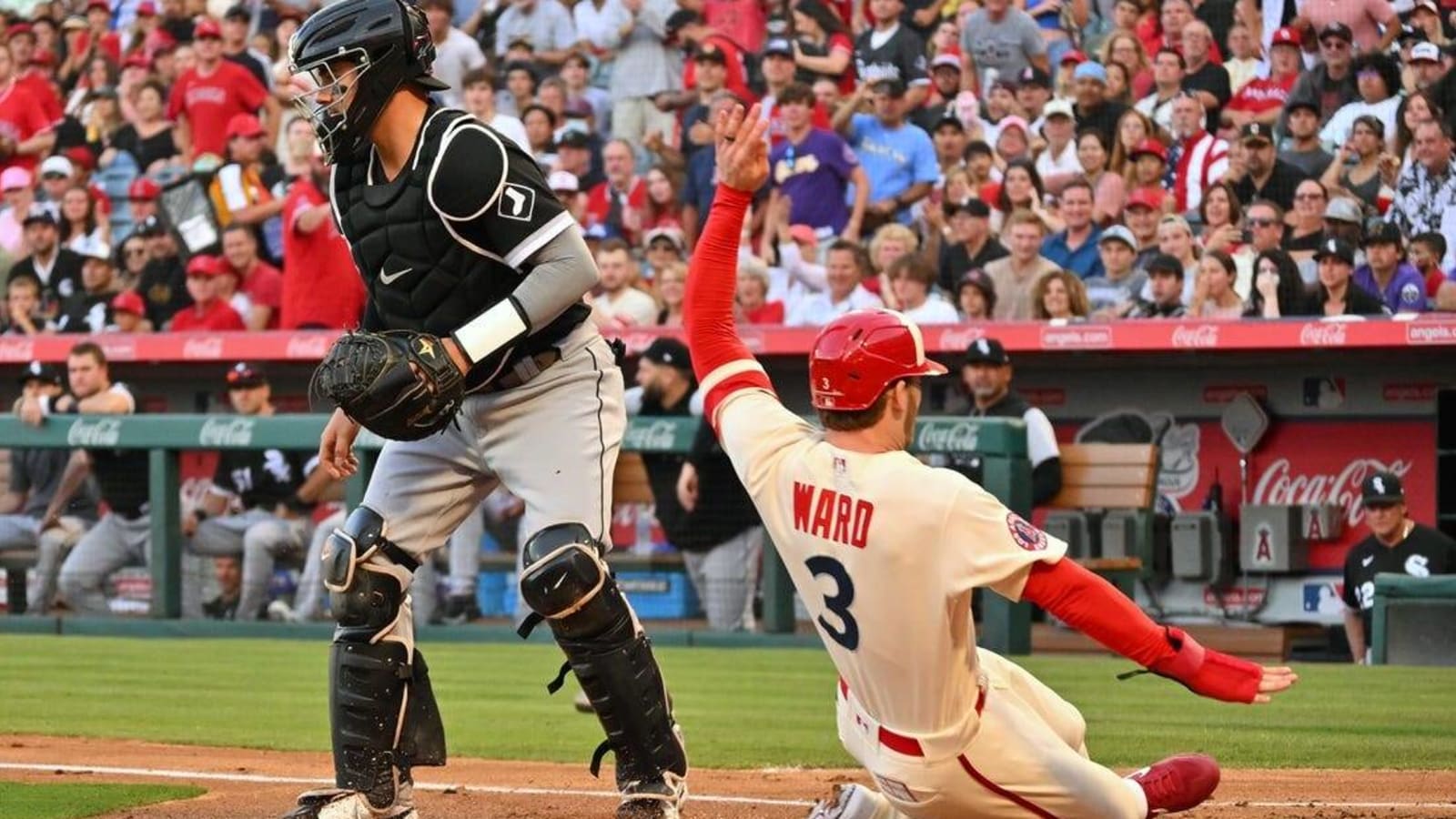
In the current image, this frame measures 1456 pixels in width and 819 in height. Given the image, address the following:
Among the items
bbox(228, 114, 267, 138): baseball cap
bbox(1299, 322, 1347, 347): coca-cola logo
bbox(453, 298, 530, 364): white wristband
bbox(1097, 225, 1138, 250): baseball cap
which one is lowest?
bbox(1299, 322, 1347, 347): coca-cola logo

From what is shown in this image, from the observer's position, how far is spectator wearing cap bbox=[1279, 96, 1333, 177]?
39.3 feet

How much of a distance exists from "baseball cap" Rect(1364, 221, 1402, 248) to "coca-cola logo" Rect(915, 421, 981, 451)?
2.39 meters

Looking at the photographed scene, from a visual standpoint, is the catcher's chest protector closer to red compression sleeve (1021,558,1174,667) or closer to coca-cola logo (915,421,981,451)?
red compression sleeve (1021,558,1174,667)

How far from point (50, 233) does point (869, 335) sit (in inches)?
500

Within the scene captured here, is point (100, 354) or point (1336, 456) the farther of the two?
point (100, 354)

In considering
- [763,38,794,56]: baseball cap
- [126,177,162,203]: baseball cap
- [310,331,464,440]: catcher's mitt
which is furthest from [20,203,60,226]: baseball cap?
[310,331,464,440]: catcher's mitt

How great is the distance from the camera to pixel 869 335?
4215 millimetres

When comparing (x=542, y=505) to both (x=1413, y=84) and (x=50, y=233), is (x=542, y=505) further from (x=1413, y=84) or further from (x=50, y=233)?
(x=50, y=233)

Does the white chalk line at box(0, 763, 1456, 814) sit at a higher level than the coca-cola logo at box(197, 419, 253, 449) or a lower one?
higher

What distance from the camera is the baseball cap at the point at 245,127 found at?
15.4 meters

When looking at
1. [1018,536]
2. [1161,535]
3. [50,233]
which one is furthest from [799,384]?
[1018,536]

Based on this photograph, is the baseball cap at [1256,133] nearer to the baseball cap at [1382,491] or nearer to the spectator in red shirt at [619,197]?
the baseball cap at [1382,491]

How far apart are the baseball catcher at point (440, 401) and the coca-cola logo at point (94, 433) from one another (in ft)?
26.6

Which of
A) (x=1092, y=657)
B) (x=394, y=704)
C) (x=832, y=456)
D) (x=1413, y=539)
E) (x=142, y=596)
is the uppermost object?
(x=832, y=456)
